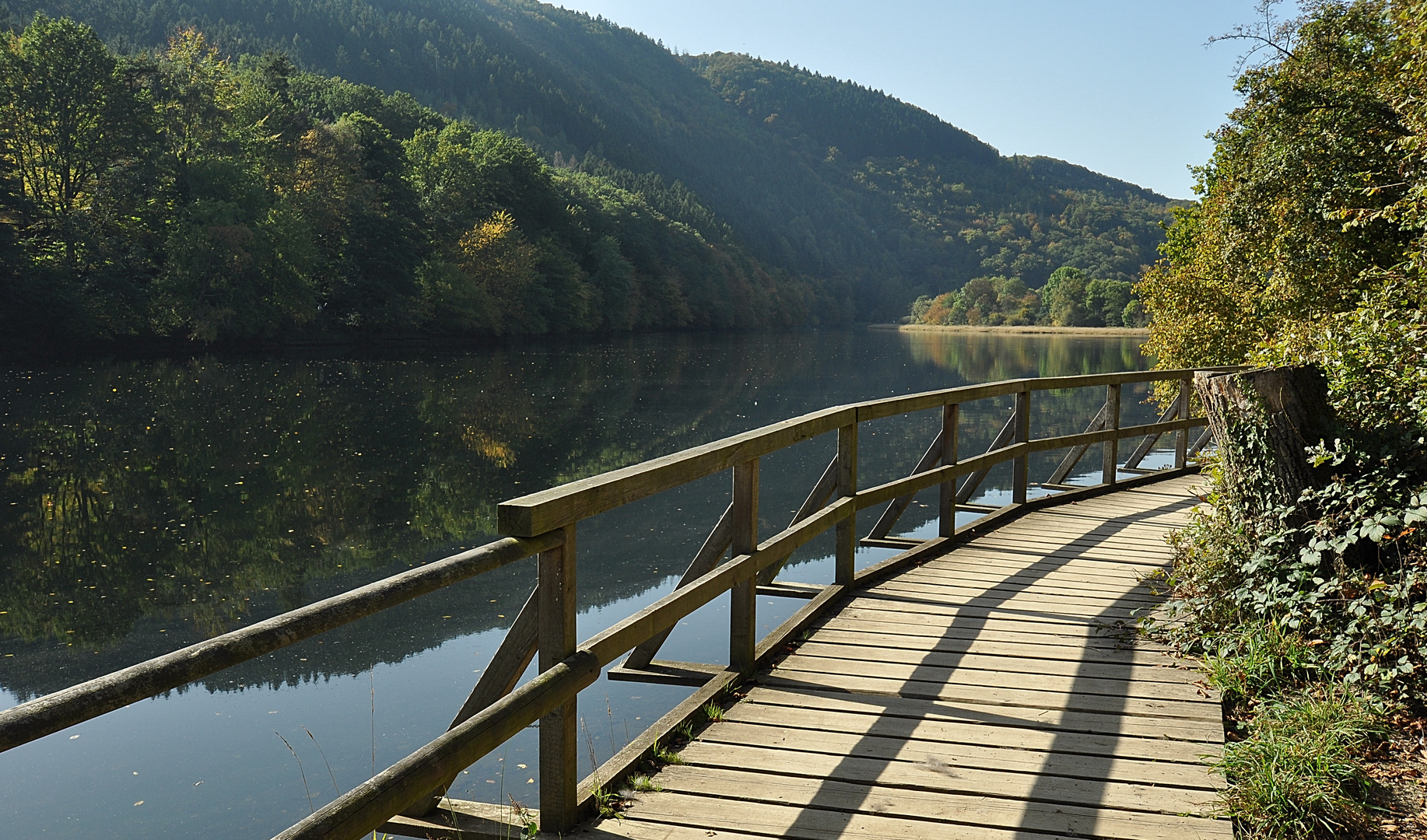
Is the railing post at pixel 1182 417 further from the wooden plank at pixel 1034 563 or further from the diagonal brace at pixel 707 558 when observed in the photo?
the diagonal brace at pixel 707 558

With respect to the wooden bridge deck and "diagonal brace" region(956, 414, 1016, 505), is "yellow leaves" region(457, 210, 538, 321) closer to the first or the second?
"diagonal brace" region(956, 414, 1016, 505)

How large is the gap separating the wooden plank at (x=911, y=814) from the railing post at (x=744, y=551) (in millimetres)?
1060

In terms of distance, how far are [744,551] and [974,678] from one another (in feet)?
3.80

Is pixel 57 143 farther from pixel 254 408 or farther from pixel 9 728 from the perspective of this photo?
pixel 9 728

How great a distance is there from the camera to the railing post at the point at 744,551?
4.50m

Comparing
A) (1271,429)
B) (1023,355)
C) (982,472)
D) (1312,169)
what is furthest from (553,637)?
(1023,355)

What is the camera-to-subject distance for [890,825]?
327 cm

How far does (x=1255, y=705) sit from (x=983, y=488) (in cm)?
1676

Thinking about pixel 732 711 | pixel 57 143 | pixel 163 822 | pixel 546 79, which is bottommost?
pixel 163 822

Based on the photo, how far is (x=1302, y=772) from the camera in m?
3.37

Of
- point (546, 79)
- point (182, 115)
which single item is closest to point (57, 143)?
point (182, 115)

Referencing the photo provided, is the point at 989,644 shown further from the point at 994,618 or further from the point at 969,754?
the point at 969,754

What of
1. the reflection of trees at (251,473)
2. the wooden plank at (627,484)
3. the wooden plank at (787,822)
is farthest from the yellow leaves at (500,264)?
the wooden plank at (787,822)

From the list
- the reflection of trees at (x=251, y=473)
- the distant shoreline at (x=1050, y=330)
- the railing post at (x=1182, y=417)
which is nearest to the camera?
the railing post at (x=1182, y=417)
